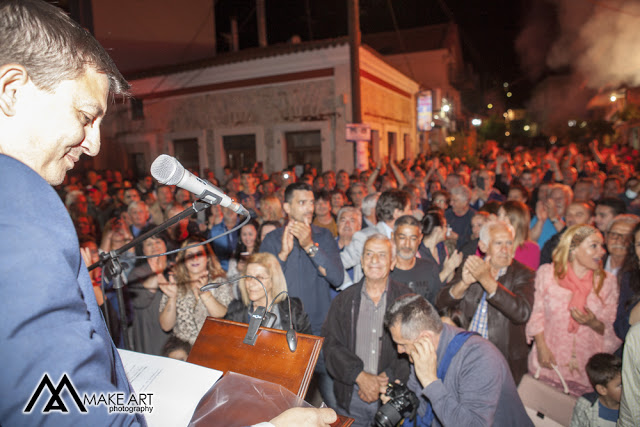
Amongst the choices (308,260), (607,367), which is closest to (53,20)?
(308,260)

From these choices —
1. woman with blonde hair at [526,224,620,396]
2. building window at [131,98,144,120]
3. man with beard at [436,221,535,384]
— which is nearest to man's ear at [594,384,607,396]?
woman with blonde hair at [526,224,620,396]

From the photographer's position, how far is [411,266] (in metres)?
3.76

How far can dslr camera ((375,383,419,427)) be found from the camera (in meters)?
2.23

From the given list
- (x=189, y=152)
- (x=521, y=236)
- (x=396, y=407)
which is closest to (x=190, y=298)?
(x=396, y=407)

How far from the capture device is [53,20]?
2.89 feet

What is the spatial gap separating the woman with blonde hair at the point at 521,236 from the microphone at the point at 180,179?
350 centimetres

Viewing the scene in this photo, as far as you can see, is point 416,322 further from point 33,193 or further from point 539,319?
point 33,193

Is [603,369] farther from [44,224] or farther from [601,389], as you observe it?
[44,224]

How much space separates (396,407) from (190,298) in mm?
2103

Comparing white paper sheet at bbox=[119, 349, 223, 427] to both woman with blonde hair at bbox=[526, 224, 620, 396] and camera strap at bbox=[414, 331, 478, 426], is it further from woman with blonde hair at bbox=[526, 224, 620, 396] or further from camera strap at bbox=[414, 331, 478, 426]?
woman with blonde hair at bbox=[526, 224, 620, 396]

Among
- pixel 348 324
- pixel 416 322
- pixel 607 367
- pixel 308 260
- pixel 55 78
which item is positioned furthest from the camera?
pixel 308 260

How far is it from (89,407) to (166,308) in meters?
2.91

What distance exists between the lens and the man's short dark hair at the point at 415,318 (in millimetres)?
2285

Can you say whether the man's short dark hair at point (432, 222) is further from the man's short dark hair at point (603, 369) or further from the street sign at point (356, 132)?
the street sign at point (356, 132)
